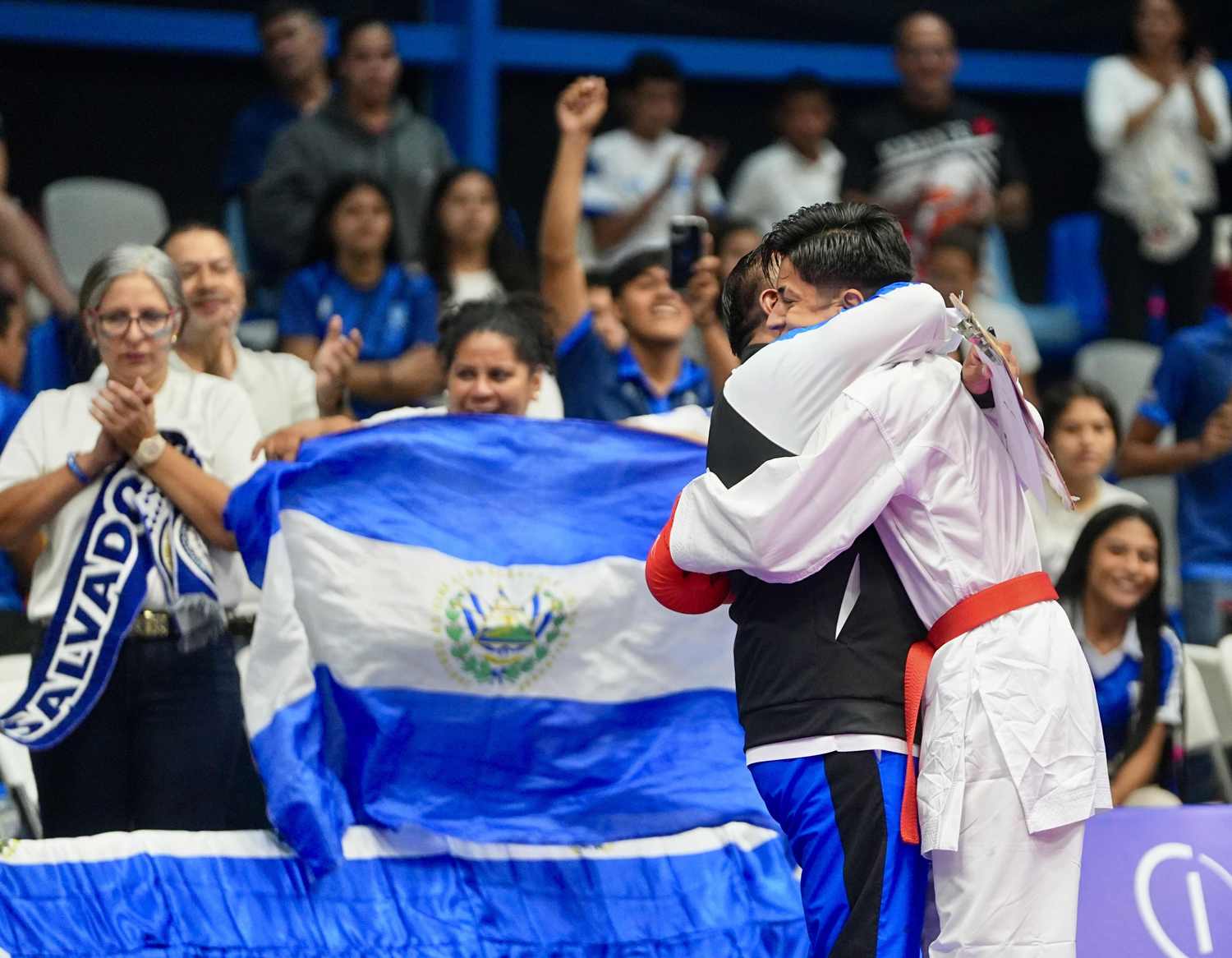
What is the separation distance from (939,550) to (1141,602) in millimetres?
2268

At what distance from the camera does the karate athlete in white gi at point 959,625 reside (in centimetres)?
319

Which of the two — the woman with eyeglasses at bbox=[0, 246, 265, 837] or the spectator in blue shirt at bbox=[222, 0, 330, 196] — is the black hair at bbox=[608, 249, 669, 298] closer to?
the woman with eyeglasses at bbox=[0, 246, 265, 837]

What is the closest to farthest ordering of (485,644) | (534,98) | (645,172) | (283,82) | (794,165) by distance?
(485,644) < (283,82) < (645,172) < (794,165) < (534,98)

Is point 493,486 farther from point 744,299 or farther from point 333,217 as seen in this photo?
point 333,217

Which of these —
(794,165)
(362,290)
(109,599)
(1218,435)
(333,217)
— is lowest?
(109,599)

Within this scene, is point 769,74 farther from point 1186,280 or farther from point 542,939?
point 542,939

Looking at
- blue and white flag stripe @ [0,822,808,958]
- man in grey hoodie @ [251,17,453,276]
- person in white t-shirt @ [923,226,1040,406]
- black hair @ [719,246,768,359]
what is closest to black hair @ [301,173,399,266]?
man in grey hoodie @ [251,17,453,276]

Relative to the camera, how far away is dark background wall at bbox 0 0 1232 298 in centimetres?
891

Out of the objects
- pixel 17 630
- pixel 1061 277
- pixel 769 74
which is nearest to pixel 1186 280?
pixel 1061 277

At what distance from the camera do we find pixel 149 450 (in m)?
4.29

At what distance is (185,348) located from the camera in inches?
201

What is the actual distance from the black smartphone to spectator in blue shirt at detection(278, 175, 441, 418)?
0.94 meters

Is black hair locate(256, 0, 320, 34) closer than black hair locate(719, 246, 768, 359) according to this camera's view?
No

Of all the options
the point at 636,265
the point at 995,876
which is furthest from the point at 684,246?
the point at 995,876
